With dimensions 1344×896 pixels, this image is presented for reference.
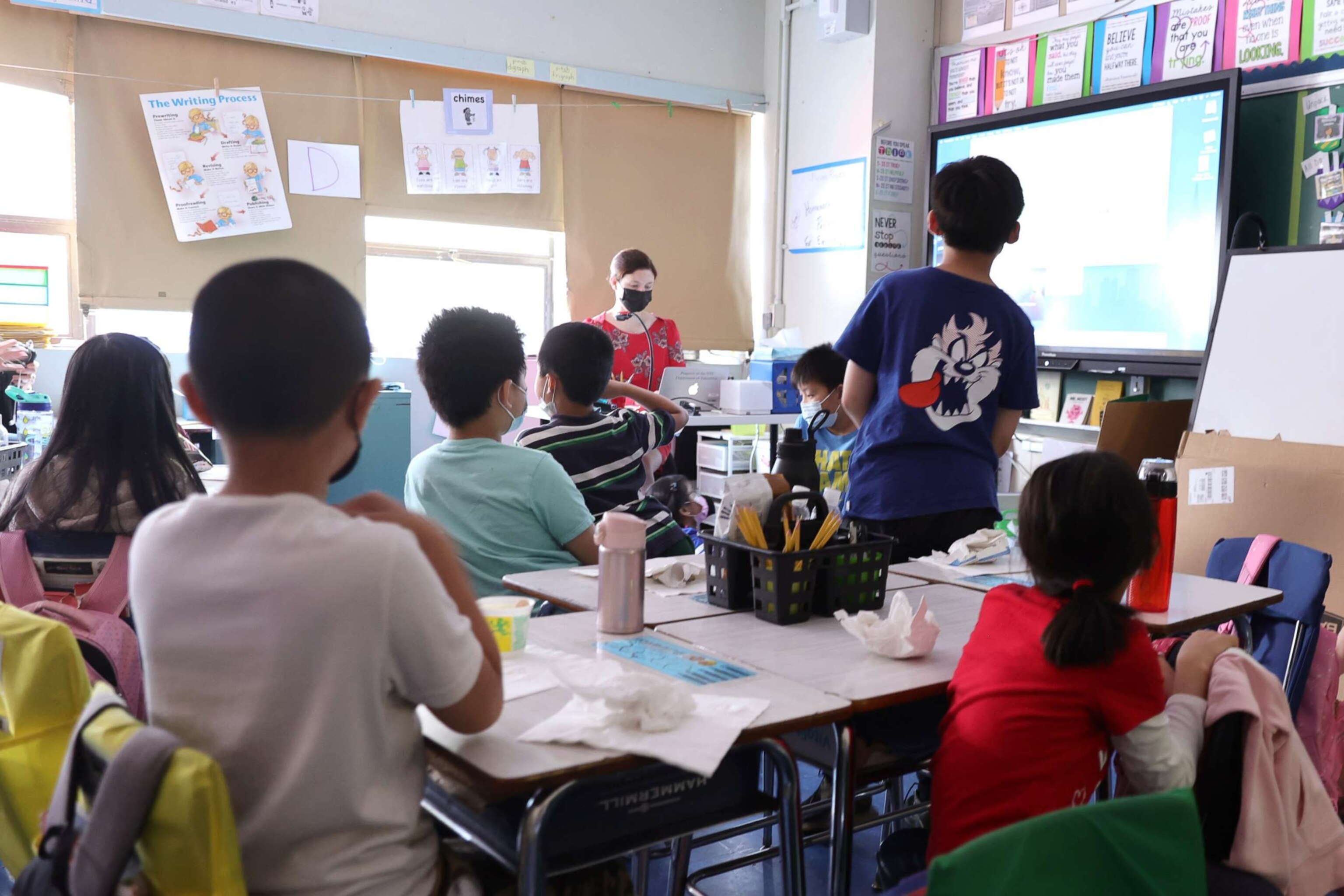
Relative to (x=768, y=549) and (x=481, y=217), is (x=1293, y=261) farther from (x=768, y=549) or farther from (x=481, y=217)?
(x=481, y=217)

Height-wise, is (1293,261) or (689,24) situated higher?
(689,24)

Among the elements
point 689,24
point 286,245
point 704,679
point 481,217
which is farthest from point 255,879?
point 689,24

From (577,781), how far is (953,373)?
4.04 ft

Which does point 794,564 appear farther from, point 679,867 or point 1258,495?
point 1258,495

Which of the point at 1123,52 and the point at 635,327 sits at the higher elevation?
the point at 1123,52

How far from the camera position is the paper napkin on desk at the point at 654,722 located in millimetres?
1065

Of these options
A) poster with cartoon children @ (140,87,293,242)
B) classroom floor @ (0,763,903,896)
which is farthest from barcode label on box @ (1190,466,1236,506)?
poster with cartoon children @ (140,87,293,242)

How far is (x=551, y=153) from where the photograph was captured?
16.3ft

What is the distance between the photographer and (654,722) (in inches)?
43.6

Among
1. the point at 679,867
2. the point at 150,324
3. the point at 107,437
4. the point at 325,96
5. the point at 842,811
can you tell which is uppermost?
the point at 325,96

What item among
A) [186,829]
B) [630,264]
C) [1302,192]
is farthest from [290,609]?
[1302,192]

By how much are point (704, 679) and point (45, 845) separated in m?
0.70

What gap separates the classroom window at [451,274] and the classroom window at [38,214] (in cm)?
115

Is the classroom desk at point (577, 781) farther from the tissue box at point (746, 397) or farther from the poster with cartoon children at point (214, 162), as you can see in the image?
the poster with cartoon children at point (214, 162)
